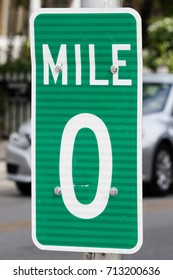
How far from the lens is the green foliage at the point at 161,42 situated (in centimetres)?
2616

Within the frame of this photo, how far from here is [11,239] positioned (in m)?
11.1

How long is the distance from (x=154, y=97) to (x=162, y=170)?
131 centimetres

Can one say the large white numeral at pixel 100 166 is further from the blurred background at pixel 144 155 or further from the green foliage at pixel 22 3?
the green foliage at pixel 22 3

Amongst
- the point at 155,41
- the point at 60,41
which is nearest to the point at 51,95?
the point at 60,41

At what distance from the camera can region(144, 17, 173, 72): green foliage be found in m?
26.2

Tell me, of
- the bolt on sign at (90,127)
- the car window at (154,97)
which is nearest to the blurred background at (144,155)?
the car window at (154,97)

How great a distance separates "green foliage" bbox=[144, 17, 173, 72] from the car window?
9.23 meters

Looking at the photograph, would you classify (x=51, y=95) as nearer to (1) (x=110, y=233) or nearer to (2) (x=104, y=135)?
(2) (x=104, y=135)

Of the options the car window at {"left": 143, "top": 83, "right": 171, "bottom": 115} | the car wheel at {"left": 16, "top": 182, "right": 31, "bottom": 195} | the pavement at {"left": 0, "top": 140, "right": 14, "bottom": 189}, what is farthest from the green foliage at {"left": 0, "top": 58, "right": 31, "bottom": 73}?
the car wheel at {"left": 16, "top": 182, "right": 31, "bottom": 195}

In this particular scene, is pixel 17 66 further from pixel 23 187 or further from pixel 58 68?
pixel 58 68

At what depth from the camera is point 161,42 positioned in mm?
26344

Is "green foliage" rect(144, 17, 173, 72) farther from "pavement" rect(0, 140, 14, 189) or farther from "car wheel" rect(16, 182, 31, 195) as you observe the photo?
"car wheel" rect(16, 182, 31, 195)

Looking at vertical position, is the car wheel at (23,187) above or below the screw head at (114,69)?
below

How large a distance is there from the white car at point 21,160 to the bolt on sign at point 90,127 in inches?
453
